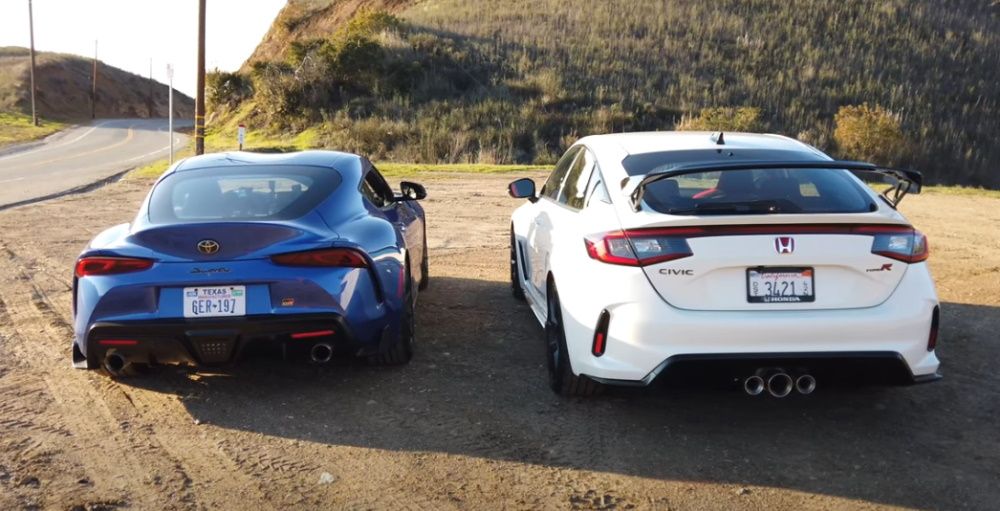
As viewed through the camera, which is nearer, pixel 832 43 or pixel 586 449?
pixel 586 449

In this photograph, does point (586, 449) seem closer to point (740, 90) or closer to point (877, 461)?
point (877, 461)

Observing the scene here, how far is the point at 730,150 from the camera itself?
5.94m

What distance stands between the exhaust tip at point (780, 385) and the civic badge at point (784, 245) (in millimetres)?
636

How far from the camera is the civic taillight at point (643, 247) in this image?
15.5ft

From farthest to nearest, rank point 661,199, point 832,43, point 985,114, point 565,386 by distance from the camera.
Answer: point 832,43
point 985,114
point 565,386
point 661,199

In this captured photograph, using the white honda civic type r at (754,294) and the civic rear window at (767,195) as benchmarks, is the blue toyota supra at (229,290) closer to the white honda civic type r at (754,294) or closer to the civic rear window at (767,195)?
the white honda civic type r at (754,294)

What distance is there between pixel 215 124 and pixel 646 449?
48.6 metres

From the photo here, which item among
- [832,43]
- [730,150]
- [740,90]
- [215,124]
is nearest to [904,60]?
[832,43]

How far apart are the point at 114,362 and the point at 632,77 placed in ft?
111

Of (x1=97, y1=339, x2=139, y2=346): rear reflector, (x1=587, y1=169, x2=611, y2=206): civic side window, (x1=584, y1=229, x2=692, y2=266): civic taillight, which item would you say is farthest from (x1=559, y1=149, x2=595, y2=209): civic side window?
(x1=97, y1=339, x2=139, y2=346): rear reflector

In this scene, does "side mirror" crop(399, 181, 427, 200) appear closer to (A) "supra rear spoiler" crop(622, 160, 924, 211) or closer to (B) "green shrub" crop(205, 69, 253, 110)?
(A) "supra rear spoiler" crop(622, 160, 924, 211)

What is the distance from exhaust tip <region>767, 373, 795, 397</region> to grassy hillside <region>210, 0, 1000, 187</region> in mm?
23806

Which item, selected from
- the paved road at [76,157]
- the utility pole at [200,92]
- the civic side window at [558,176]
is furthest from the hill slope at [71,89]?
the civic side window at [558,176]

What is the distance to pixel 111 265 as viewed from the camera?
17.6ft
